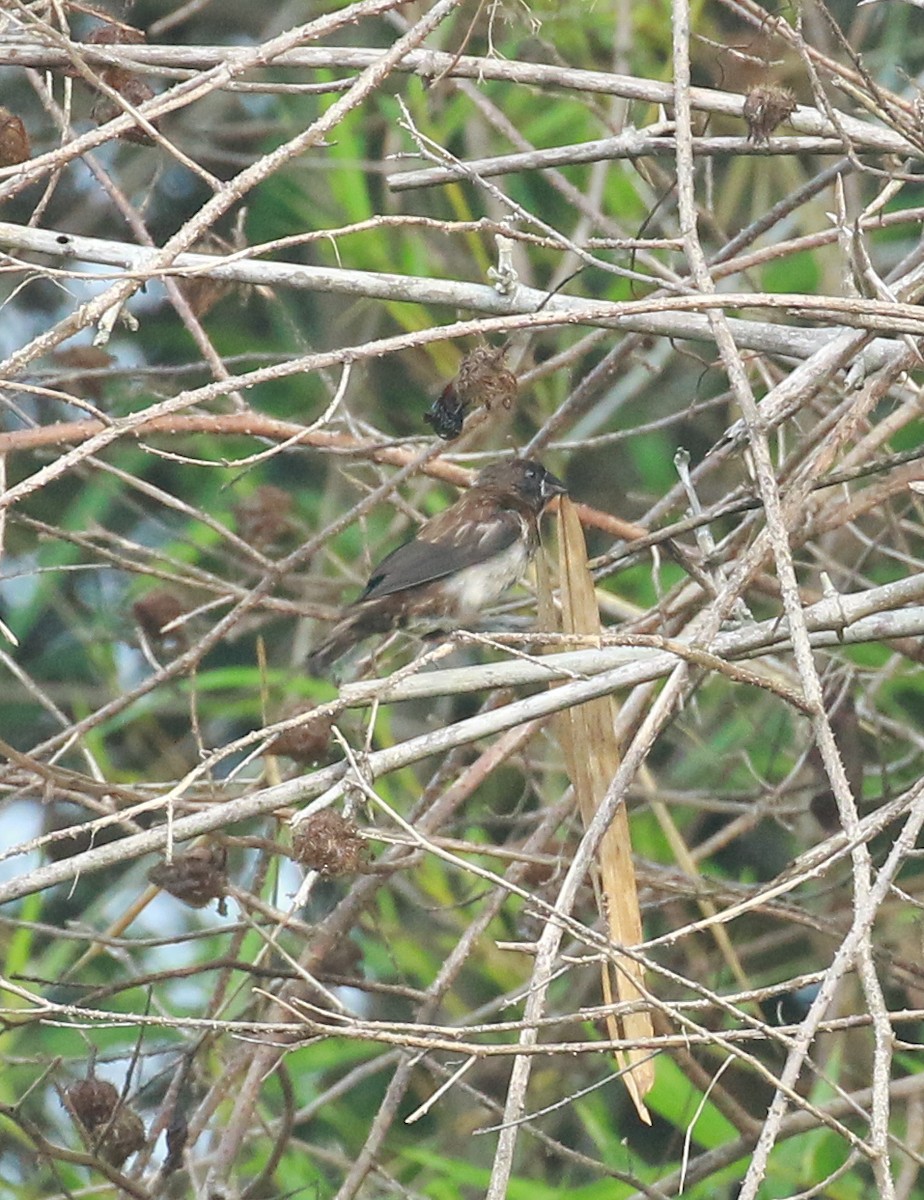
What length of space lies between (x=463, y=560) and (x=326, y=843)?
5.87ft

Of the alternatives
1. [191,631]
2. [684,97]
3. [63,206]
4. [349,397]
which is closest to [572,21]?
[349,397]

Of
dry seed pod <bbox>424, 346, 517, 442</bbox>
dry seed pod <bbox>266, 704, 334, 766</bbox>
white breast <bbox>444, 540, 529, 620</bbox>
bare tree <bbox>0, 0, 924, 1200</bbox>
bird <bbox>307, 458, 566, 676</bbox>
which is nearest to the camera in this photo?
bare tree <bbox>0, 0, 924, 1200</bbox>

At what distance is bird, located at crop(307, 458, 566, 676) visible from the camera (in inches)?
161

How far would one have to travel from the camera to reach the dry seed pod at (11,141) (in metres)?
2.84

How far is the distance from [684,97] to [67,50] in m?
0.89

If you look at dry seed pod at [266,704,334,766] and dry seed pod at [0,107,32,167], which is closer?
dry seed pod at [0,107,32,167]

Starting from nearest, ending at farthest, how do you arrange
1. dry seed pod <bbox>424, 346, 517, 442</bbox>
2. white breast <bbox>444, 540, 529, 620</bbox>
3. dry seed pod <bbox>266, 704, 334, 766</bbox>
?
dry seed pod <bbox>424, 346, 517, 442</bbox>, dry seed pod <bbox>266, 704, 334, 766</bbox>, white breast <bbox>444, 540, 529, 620</bbox>

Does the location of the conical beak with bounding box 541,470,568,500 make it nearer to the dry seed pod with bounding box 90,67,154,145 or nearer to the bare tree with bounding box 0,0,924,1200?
the bare tree with bounding box 0,0,924,1200

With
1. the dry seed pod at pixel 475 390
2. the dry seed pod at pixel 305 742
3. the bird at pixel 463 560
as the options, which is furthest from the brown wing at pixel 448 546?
the dry seed pod at pixel 475 390

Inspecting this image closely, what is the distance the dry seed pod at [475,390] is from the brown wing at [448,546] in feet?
3.16

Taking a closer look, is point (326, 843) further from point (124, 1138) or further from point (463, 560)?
point (463, 560)

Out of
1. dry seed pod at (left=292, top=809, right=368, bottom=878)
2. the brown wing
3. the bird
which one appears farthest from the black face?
dry seed pod at (left=292, top=809, right=368, bottom=878)

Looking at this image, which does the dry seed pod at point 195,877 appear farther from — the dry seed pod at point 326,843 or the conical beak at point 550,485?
the conical beak at point 550,485

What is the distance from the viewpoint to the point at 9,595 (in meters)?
5.99
